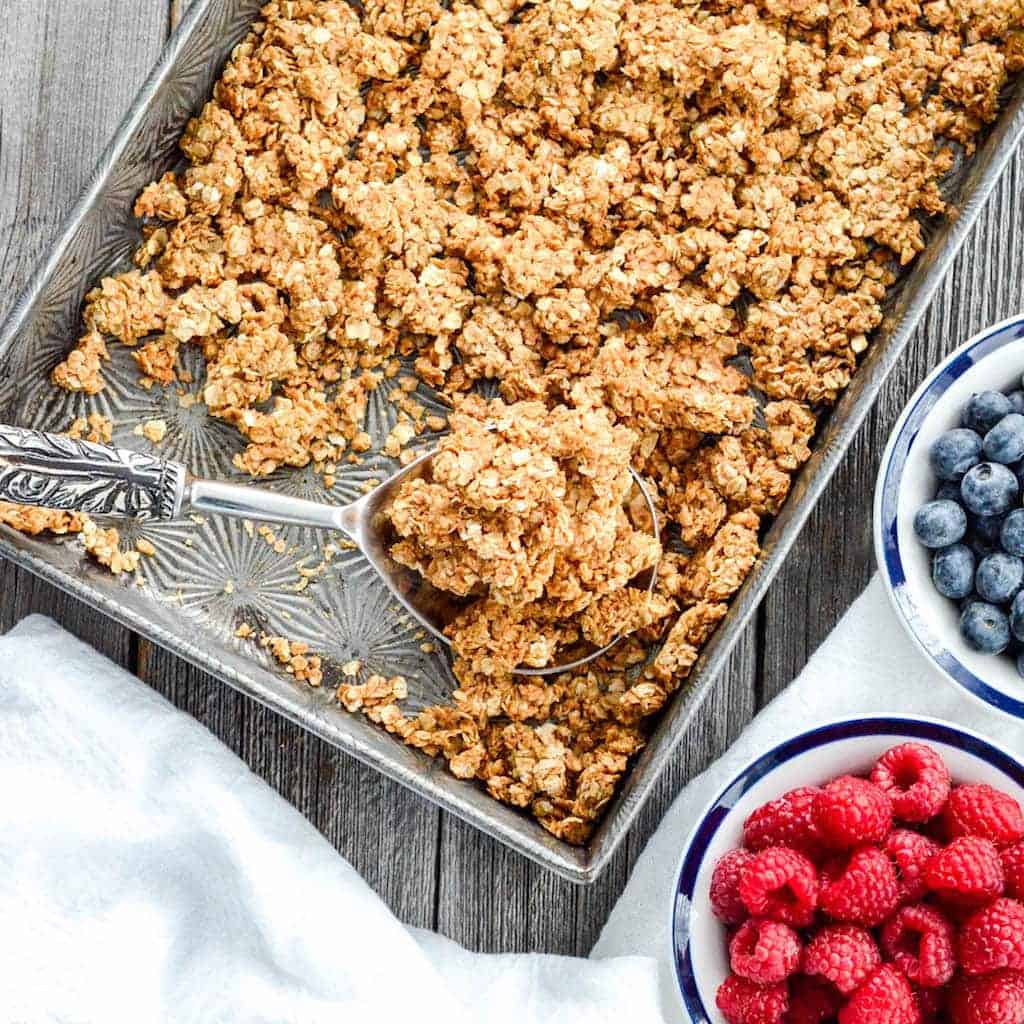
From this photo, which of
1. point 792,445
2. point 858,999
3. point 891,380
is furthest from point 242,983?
point 891,380

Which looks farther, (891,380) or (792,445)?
(891,380)

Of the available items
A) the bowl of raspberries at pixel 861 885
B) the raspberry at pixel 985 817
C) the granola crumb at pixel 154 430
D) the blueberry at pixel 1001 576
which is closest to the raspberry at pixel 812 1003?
the bowl of raspberries at pixel 861 885

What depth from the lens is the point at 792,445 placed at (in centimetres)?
145

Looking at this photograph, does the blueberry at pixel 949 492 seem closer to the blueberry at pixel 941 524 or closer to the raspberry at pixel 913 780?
the blueberry at pixel 941 524

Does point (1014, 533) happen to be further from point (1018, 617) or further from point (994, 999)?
point (994, 999)

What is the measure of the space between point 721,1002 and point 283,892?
1.72 feet

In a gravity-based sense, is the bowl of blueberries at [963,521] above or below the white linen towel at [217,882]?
above

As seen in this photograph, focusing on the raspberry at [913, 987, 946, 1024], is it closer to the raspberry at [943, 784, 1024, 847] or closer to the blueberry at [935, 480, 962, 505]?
the raspberry at [943, 784, 1024, 847]

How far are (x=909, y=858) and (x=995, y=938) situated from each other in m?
0.11

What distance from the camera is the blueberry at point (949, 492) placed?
1.42 metres

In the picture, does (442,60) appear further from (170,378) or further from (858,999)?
(858,999)

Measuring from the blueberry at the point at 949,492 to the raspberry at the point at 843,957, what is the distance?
48cm

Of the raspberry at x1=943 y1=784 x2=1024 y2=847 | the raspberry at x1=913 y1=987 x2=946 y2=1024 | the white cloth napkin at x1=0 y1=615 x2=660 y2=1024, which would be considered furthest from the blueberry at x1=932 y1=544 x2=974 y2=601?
the white cloth napkin at x1=0 y1=615 x2=660 y2=1024

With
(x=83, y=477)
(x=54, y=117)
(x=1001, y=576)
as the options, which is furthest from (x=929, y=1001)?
(x=54, y=117)
